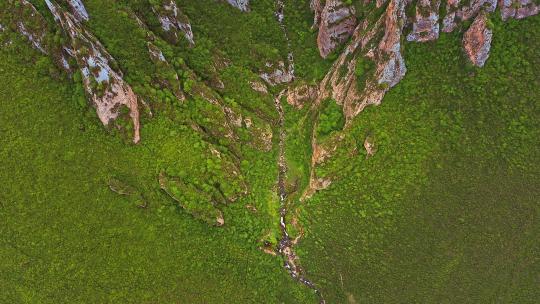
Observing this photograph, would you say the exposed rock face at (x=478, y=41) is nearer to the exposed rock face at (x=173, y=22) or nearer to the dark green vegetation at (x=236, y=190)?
the dark green vegetation at (x=236, y=190)

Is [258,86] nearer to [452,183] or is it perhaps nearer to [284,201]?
[284,201]

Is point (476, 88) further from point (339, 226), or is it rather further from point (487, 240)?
point (339, 226)

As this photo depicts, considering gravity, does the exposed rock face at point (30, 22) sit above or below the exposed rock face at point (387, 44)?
below

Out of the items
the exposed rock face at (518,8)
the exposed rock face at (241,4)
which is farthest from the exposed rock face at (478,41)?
the exposed rock face at (241,4)

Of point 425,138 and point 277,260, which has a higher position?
point 425,138

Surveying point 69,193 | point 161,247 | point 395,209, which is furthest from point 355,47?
point 69,193

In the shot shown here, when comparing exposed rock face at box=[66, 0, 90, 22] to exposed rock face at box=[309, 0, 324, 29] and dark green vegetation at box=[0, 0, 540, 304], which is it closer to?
dark green vegetation at box=[0, 0, 540, 304]

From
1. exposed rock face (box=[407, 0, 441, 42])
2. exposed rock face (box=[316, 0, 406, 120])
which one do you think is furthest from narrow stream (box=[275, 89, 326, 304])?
exposed rock face (box=[407, 0, 441, 42])
